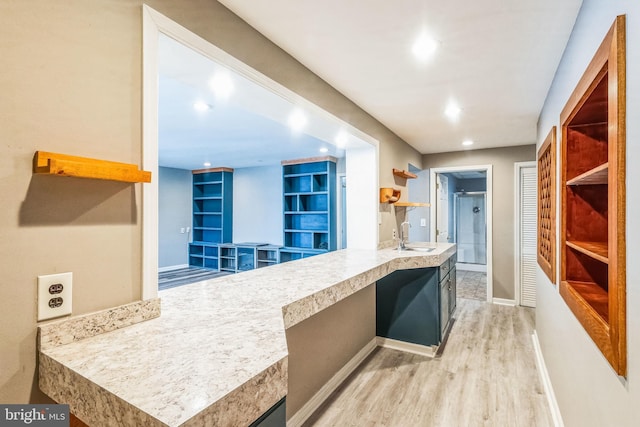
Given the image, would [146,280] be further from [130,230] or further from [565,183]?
[565,183]

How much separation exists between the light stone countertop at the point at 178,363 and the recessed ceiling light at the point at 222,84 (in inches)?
44.1

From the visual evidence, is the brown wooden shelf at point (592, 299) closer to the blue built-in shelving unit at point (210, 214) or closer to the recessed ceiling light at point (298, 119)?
the recessed ceiling light at point (298, 119)

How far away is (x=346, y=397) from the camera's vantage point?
238 cm

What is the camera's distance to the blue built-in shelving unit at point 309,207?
611cm

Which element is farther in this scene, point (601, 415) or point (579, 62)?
point (579, 62)

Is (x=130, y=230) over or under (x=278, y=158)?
under

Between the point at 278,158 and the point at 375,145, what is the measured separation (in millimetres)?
3332

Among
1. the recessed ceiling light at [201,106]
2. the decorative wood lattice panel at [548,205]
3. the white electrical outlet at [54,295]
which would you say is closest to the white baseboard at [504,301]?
the decorative wood lattice panel at [548,205]

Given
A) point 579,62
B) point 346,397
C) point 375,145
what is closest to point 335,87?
point 375,145

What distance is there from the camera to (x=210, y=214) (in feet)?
25.6

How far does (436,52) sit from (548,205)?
1.49 m

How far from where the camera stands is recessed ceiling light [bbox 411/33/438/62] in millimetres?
1825

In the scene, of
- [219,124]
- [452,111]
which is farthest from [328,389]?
[219,124]

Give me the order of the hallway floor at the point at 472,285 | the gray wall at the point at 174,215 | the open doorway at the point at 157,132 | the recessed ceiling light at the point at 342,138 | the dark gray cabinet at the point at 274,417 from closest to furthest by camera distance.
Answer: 1. the dark gray cabinet at the point at 274,417
2. the open doorway at the point at 157,132
3. the recessed ceiling light at the point at 342,138
4. the hallway floor at the point at 472,285
5. the gray wall at the point at 174,215
